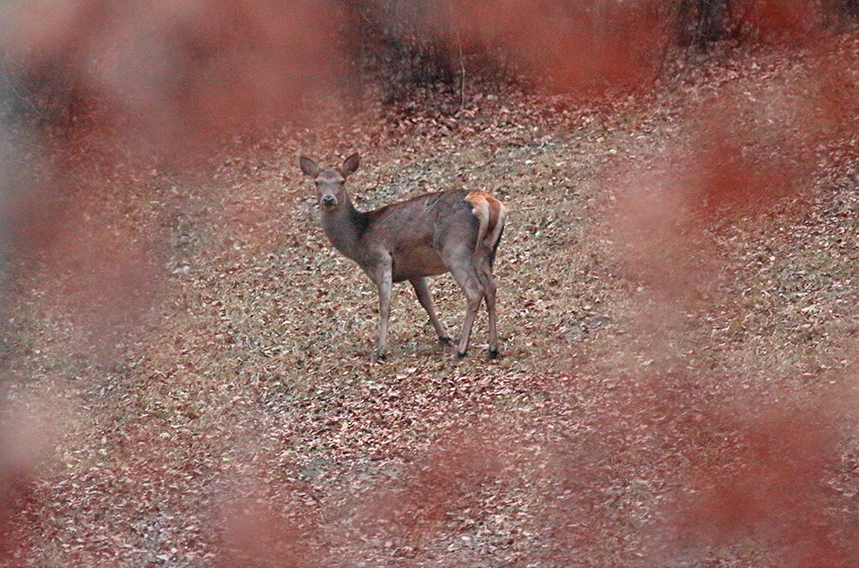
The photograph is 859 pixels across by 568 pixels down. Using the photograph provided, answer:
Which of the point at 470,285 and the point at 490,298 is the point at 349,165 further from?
the point at 490,298

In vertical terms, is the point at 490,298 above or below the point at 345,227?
below

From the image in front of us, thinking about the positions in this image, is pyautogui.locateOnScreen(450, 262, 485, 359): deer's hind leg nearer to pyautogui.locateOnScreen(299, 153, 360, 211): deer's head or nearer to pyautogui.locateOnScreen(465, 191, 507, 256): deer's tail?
pyautogui.locateOnScreen(465, 191, 507, 256): deer's tail

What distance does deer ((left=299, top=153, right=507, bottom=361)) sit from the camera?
11297mm

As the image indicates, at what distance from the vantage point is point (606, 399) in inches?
399

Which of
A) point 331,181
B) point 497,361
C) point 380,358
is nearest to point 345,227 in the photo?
point 331,181

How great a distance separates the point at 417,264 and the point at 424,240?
31cm

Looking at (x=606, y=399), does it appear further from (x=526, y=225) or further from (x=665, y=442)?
(x=526, y=225)

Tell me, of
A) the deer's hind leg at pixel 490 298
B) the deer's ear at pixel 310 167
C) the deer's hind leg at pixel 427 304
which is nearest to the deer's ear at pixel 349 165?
the deer's ear at pixel 310 167

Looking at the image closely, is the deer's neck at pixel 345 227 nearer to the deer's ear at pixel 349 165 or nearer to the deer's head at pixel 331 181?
the deer's head at pixel 331 181

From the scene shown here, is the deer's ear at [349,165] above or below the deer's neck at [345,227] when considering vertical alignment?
above

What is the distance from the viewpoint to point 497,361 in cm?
1129

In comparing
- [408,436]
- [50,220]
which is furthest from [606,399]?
[50,220]

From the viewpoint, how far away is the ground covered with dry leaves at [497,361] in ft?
27.9

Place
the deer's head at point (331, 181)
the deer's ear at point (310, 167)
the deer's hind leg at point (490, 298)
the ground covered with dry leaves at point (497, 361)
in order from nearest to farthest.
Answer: the ground covered with dry leaves at point (497, 361), the deer's hind leg at point (490, 298), the deer's head at point (331, 181), the deer's ear at point (310, 167)
